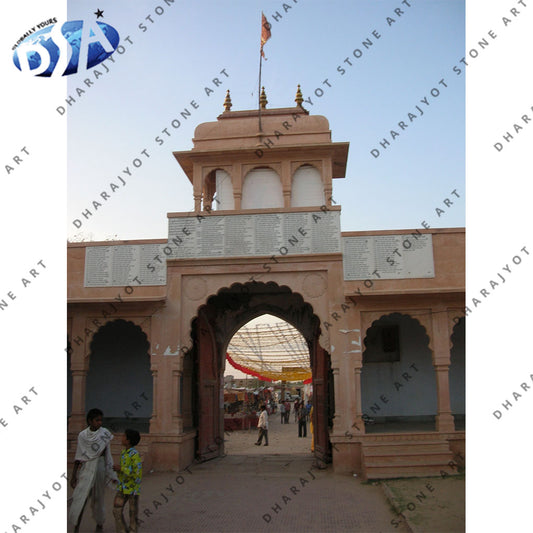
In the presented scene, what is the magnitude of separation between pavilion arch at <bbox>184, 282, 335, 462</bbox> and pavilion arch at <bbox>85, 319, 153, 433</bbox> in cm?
145

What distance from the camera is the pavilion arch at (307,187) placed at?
47.1 ft

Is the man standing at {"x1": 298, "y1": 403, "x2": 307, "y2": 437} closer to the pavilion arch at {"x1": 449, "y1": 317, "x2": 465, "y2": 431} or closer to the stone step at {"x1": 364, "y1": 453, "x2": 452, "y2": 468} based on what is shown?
the pavilion arch at {"x1": 449, "y1": 317, "x2": 465, "y2": 431}

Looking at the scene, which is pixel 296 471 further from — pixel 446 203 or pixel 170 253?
pixel 446 203

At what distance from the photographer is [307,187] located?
14.4 metres

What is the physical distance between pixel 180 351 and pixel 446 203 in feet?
22.5

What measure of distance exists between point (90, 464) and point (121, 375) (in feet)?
27.0

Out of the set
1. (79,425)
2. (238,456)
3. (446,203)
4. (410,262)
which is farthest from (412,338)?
(79,425)

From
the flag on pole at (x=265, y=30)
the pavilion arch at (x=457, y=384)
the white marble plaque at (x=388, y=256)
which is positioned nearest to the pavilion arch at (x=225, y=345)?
the white marble plaque at (x=388, y=256)

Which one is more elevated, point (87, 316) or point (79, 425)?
point (87, 316)

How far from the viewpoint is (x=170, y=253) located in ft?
41.7

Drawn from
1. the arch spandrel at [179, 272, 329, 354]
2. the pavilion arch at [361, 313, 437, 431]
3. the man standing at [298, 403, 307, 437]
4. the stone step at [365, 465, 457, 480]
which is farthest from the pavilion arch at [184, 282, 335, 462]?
the man standing at [298, 403, 307, 437]

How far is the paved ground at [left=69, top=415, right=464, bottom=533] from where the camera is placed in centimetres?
772

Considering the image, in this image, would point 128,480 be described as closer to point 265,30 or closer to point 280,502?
point 280,502

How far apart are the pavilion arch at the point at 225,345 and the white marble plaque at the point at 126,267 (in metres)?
1.64
